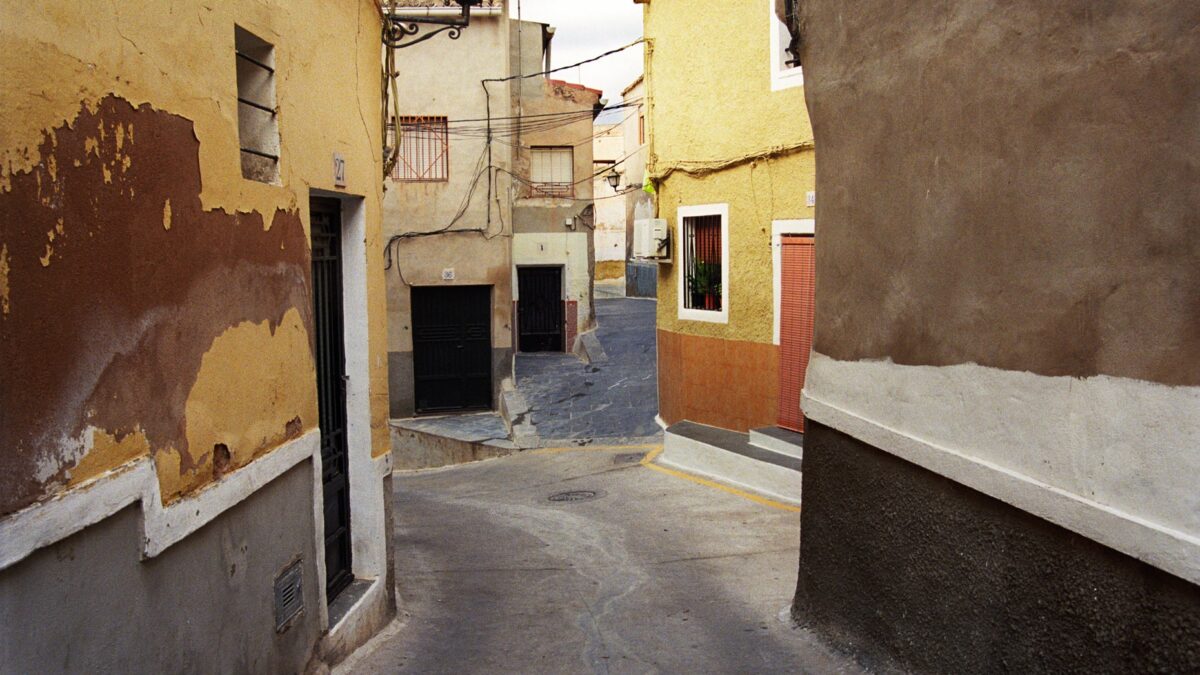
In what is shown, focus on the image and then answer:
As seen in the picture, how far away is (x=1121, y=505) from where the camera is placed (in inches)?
148

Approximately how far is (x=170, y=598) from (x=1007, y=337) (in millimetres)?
3673

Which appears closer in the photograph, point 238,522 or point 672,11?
point 238,522

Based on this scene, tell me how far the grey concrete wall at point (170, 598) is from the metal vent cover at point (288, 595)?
0.05 m

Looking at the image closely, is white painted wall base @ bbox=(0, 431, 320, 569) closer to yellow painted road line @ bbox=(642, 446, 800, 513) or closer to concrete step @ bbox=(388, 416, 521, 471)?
yellow painted road line @ bbox=(642, 446, 800, 513)

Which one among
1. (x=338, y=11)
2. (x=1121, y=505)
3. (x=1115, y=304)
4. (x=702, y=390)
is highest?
(x=338, y=11)

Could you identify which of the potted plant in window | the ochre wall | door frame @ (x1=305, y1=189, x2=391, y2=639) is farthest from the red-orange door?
the ochre wall

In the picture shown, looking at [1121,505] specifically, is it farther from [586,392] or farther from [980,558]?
[586,392]

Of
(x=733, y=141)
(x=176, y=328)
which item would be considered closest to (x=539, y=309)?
(x=733, y=141)

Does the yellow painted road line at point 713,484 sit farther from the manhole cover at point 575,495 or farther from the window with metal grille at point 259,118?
the window with metal grille at point 259,118

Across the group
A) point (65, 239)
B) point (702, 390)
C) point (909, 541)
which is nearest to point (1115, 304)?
point (909, 541)

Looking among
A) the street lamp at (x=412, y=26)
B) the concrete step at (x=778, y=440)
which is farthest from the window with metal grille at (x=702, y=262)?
the street lamp at (x=412, y=26)

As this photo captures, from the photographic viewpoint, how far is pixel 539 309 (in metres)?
24.0

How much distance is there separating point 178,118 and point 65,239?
1.03m

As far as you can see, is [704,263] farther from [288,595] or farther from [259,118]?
[288,595]
